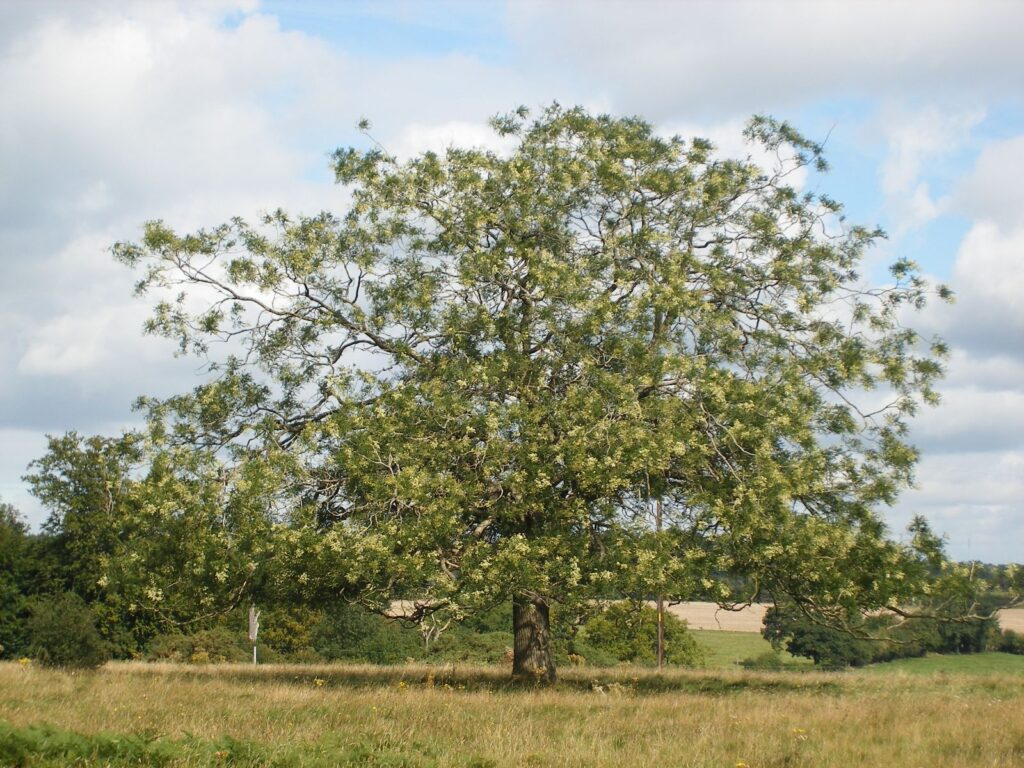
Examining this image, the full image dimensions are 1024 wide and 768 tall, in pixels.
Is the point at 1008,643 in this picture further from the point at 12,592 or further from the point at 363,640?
the point at 12,592

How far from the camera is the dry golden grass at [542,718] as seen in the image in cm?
1159

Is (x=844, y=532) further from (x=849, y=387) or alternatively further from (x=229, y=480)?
(x=229, y=480)

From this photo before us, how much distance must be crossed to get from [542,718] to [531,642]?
21.8 feet

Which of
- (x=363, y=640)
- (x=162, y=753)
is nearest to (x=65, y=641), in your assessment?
(x=162, y=753)

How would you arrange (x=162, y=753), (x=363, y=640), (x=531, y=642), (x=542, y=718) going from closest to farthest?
(x=162, y=753) → (x=542, y=718) → (x=531, y=642) → (x=363, y=640)

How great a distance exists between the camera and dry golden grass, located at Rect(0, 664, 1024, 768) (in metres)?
11.6

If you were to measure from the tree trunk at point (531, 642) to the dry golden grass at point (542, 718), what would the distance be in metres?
0.54

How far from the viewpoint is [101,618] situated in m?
38.9

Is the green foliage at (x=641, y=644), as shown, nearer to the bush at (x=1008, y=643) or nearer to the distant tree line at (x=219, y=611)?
the distant tree line at (x=219, y=611)

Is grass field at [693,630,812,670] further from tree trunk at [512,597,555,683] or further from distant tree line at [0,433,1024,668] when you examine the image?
tree trunk at [512,597,555,683]

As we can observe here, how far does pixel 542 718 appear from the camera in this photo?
1467cm

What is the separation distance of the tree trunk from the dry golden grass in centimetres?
54

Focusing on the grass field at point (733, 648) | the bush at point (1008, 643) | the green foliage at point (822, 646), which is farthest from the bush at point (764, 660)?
the bush at point (1008, 643)

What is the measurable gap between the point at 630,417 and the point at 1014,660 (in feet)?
114
